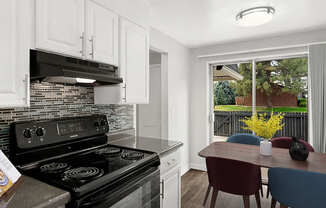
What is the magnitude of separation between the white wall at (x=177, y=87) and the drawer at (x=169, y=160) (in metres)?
1.33

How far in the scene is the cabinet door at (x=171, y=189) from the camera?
5.72ft

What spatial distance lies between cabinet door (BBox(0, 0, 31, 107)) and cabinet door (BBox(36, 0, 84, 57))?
7cm

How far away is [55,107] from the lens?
1573mm

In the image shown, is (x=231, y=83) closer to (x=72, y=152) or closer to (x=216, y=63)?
(x=216, y=63)

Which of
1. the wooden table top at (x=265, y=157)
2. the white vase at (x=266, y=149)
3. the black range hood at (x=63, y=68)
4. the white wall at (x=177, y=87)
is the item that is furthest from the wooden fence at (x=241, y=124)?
the black range hood at (x=63, y=68)

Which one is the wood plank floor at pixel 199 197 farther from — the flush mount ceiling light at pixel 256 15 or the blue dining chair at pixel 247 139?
the flush mount ceiling light at pixel 256 15

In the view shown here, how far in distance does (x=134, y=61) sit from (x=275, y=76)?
2.83m

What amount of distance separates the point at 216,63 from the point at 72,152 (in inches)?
130

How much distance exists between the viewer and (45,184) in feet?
3.33

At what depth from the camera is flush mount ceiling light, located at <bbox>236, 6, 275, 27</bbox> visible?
2.20m

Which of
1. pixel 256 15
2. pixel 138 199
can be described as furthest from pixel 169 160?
pixel 256 15

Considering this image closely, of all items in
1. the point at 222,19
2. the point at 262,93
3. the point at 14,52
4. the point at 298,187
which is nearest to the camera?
the point at 14,52

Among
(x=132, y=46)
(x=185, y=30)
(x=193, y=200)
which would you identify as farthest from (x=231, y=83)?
(x=132, y=46)

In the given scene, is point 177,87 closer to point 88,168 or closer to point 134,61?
point 134,61
